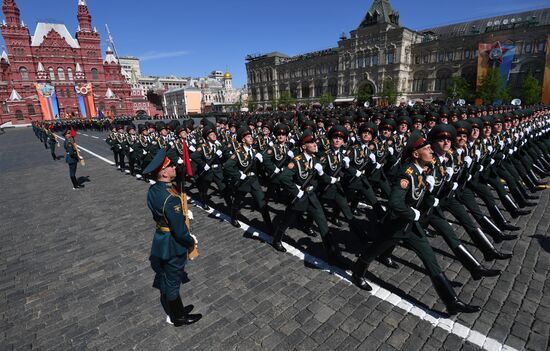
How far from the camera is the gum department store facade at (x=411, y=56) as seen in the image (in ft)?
137

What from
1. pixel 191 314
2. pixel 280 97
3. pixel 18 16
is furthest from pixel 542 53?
pixel 18 16

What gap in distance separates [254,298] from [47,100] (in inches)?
2726

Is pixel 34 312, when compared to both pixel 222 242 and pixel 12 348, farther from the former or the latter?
pixel 222 242

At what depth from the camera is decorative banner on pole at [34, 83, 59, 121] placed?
54147 millimetres

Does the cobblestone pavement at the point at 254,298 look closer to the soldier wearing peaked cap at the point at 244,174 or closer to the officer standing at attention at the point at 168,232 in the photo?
the soldier wearing peaked cap at the point at 244,174

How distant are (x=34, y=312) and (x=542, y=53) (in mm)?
57195

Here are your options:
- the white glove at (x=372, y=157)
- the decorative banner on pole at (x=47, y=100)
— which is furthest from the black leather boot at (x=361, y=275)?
the decorative banner on pole at (x=47, y=100)

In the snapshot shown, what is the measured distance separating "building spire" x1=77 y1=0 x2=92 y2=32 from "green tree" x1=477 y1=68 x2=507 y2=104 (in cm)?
7889

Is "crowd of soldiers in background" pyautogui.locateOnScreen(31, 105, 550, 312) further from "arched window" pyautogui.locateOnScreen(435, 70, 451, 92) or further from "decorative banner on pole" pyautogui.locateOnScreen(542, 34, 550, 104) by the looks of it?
"arched window" pyautogui.locateOnScreen(435, 70, 451, 92)

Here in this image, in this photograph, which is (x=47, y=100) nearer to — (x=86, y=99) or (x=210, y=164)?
(x=86, y=99)

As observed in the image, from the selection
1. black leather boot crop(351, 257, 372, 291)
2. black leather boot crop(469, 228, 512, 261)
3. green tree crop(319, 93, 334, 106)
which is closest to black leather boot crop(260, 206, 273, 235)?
black leather boot crop(351, 257, 372, 291)

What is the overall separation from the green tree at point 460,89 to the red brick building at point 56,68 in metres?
63.8

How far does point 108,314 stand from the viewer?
407cm

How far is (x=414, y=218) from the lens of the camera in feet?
11.7
